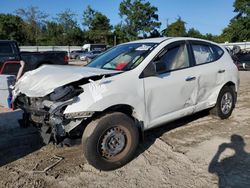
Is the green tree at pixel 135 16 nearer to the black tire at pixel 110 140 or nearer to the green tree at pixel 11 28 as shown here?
the green tree at pixel 11 28

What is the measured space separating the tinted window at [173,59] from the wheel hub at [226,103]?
1.52 metres

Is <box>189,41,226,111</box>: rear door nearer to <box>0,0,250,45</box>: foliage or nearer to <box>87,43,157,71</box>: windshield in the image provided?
<box>87,43,157,71</box>: windshield

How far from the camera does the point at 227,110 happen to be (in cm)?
648

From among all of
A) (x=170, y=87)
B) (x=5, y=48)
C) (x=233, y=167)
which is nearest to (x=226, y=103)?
(x=170, y=87)

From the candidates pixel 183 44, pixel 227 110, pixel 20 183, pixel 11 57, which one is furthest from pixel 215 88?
pixel 11 57

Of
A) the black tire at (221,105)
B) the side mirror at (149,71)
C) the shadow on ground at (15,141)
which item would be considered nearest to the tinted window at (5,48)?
the shadow on ground at (15,141)

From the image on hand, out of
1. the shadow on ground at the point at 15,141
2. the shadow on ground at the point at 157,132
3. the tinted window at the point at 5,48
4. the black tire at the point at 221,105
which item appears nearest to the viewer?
the shadow on ground at the point at 15,141

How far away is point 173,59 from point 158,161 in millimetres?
1782

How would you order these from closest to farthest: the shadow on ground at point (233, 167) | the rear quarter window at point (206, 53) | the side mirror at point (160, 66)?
1. the shadow on ground at point (233, 167)
2. the side mirror at point (160, 66)
3. the rear quarter window at point (206, 53)

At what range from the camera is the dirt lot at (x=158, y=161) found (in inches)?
152

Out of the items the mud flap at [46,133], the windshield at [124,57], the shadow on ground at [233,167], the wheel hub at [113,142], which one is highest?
the windshield at [124,57]

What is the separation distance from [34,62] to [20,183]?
982 centimetres

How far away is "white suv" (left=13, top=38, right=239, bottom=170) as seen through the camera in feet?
12.9

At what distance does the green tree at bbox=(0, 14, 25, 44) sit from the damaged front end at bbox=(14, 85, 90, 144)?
58.9 meters
